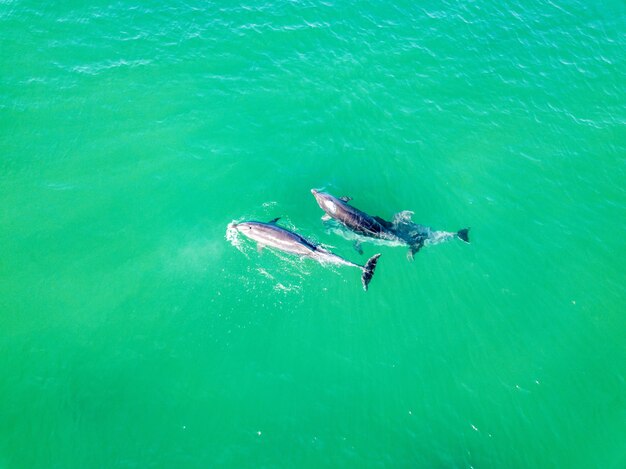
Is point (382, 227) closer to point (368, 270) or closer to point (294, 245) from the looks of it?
point (368, 270)

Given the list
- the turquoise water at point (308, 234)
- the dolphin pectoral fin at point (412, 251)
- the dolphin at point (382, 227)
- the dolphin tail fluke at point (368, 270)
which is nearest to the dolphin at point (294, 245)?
the dolphin tail fluke at point (368, 270)

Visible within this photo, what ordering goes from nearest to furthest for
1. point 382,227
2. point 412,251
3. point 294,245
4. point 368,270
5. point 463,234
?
point 294,245, point 368,270, point 382,227, point 412,251, point 463,234

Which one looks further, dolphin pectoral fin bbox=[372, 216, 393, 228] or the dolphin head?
dolphin pectoral fin bbox=[372, 216, 393, 228]

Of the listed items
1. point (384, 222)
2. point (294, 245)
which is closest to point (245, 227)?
point (294, 245)

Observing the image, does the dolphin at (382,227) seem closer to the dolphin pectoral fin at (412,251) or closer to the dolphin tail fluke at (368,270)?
the dolphin pectoral fin at (412,251)

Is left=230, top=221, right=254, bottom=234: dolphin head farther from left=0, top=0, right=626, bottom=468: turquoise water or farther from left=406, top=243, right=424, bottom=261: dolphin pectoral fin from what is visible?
left=406, top=243, right=424, bottom=261: dolphin pectoral fin

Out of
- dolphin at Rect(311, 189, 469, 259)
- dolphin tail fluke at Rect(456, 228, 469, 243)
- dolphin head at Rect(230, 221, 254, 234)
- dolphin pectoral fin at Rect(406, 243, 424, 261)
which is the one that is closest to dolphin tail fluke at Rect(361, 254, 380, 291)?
dolphin at Rect(311, 189, 469, 259)

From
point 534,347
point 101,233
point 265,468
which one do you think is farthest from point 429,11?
point 265,468
